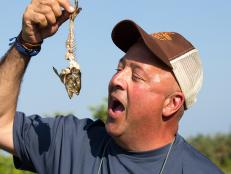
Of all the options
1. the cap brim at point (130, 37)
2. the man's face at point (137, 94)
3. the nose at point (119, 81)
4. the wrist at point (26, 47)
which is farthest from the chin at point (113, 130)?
the wrist at point (26, 47)

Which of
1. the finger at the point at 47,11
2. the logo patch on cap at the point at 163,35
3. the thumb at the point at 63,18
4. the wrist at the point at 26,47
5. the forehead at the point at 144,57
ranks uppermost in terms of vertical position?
the finger at the point at 47,11

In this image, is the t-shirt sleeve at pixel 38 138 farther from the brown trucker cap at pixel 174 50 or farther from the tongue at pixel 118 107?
the brown trucker cap at pixel 174 50

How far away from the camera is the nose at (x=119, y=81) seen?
3746mm

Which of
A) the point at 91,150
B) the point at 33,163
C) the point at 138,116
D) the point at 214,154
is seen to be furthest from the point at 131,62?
the point at 214,154

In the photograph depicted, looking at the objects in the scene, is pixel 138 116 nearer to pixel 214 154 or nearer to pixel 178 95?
pixel 178 95

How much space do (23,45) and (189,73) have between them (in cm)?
108

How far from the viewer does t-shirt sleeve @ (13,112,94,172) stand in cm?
382

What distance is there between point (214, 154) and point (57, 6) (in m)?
21.9

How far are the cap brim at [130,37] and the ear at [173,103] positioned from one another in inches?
8.7

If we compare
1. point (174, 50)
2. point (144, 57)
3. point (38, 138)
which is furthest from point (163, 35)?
point (38, 138)

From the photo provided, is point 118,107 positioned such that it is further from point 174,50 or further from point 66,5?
point 66,5

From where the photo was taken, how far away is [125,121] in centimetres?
371

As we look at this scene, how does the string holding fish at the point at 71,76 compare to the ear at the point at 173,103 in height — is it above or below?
above

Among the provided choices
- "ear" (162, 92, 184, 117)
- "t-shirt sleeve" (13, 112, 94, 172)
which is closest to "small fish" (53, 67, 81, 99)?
"t-shirt sleeve" (13, 112, 94, 172)
